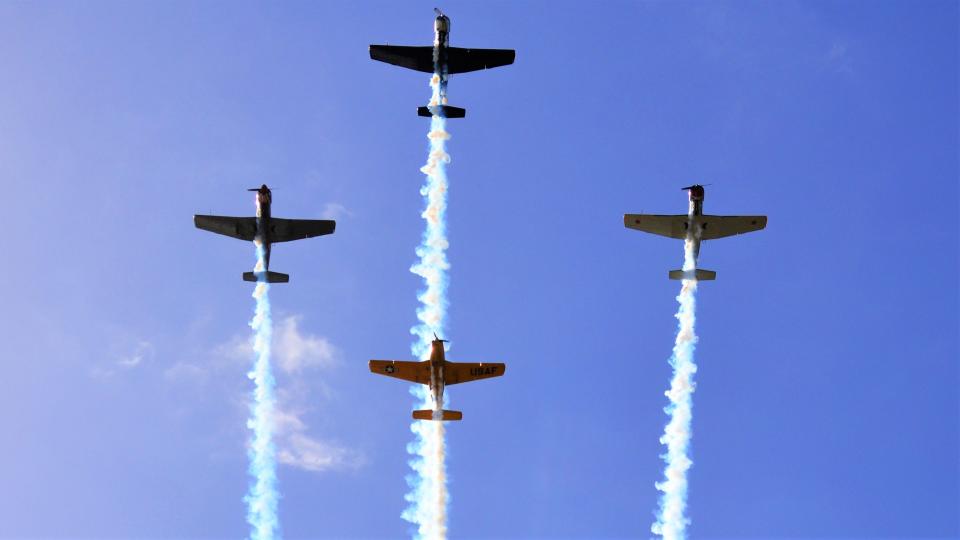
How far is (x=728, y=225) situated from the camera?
52.3 meters

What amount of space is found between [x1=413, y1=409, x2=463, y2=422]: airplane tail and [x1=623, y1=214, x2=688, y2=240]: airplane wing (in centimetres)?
1482

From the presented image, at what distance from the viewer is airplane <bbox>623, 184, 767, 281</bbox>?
50656mm

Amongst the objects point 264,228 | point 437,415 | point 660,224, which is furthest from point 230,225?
point 660,224

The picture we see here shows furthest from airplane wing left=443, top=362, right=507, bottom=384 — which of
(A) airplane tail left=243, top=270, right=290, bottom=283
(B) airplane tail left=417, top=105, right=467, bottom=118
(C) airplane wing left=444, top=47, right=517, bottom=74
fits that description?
(C) airplane wing left=444, top=47, right=517, bottom=74

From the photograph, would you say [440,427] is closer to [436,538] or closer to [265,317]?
[436,538]

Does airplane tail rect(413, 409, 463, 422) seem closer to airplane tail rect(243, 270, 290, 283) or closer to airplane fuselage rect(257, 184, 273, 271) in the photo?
airplane tail rect(243, 270, 290, 283)

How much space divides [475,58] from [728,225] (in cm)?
1579

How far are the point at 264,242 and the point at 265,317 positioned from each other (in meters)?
3.78

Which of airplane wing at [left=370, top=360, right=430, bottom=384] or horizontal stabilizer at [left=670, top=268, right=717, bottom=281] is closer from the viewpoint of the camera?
airplane wing at [left=370, top=360, right=430, bottom=384]

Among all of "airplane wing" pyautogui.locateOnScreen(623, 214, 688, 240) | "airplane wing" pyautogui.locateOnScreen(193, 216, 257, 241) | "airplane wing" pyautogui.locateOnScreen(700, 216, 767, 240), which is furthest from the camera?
"airplane wing" pyautogui.locateOnScreen(623, 214, 688, 240)

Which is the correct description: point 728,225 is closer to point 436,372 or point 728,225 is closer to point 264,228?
point 436,372

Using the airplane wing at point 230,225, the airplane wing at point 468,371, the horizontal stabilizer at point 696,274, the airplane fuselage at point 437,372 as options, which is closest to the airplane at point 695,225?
the horizontal stabilizer at point 696,274

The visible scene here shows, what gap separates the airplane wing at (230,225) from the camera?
167 ft

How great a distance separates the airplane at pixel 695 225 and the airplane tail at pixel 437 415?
13406 mm
